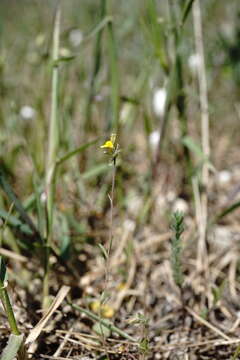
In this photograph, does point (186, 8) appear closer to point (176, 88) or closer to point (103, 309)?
point (176, 88)

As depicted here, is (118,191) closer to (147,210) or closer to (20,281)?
(147,210)

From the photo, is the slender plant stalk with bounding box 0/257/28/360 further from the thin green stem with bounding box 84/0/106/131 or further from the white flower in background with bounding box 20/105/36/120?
the white flower in background with bounding box 20/105/36/120

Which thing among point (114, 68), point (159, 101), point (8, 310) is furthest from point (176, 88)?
point (8, 310)

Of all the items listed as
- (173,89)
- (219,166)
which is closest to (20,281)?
(173,89)

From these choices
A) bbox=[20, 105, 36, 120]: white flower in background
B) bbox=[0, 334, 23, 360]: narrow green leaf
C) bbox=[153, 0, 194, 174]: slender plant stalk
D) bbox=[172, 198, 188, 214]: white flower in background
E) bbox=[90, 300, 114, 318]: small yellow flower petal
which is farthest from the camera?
bbox=[20, 105, 36, 120]: white flower in background

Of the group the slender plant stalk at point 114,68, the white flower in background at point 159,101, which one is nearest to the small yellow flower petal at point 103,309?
the slender plant stalk at point 114,68

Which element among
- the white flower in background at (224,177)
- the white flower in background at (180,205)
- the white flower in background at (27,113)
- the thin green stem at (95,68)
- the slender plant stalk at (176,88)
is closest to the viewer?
the slender plant stalk at (176,88)

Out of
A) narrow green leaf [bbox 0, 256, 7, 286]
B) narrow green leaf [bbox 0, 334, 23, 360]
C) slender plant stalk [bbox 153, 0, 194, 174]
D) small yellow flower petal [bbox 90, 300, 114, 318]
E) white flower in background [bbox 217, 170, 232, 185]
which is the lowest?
small yellow flower petal [bbox 90, 300, 114, 318]

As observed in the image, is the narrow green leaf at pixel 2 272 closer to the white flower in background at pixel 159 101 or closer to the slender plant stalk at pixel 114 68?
the slender plant stalk at pixel 114 68

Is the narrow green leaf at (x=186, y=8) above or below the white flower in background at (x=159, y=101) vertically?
above

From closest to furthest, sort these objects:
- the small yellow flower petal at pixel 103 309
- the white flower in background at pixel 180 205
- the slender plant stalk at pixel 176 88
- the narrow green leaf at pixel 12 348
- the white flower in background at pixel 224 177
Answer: the narrow green leaf at pixel 12 348 → the small yellow flower petal at pixel 103 309 → the slender plant stalk at pixel 176 88 → the white flower in background at pixel 180 205 → the white flower in background at pixel 224 177

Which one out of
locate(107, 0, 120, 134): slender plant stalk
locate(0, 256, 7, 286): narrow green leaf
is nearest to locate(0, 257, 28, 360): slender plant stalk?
locate(0, 256, 7, 286): narrow green leaf
